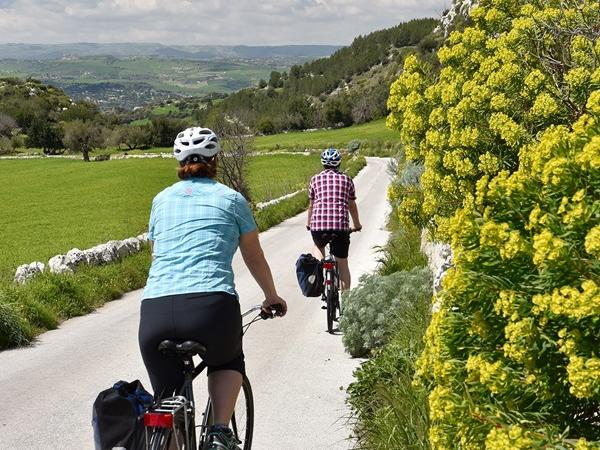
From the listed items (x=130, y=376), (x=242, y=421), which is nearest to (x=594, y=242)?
(x=242, y=421)

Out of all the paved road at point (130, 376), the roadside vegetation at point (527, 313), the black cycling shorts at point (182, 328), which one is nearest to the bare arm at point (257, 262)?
the black cycling shorts at point (182, 328)

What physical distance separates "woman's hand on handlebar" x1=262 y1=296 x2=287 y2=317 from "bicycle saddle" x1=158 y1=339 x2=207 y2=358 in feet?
3.20

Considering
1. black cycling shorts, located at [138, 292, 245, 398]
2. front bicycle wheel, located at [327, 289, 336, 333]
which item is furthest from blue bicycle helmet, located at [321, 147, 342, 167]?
black cycling shorts, located at [138, 292, 245, 398]

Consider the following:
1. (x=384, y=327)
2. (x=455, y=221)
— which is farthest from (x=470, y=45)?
(x=455, y=221)

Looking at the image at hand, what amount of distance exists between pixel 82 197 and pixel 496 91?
144 ft

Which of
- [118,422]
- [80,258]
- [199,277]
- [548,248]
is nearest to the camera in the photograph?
[548,248]

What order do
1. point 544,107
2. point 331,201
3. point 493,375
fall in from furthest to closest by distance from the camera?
1. point 331,201
2. point 544,107
3. point 493,375

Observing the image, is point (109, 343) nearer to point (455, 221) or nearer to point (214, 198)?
point (214, 198)

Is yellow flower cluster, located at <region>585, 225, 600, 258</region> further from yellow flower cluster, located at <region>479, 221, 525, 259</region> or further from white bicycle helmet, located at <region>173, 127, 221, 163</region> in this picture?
white bicycle helmet, located at <region>173, 127, 221, 163</region>

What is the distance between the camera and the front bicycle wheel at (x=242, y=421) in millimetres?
4367

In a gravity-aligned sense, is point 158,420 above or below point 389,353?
above

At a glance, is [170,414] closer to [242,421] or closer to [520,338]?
[520,338]

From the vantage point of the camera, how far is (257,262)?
4625mm

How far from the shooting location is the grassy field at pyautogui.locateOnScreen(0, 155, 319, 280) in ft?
94.1
